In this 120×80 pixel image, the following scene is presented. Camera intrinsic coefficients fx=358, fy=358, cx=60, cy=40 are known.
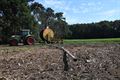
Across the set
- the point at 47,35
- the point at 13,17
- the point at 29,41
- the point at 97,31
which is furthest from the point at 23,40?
the point at 97,31

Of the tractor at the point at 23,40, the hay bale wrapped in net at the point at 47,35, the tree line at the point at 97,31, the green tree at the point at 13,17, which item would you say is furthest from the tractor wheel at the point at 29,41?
the tree line at the point at 97,31

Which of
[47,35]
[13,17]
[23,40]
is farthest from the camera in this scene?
[13,17]

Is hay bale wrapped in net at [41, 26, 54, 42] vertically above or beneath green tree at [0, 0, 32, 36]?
beneath

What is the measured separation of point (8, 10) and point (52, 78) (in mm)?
46932

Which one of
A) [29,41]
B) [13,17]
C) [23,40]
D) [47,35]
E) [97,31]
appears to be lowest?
[97,31]

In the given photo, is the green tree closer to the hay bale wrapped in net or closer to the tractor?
the hay bale wrapped in net

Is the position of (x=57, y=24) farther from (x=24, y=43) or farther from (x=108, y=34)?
(x=24, y=43)

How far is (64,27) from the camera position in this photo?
114250 mm


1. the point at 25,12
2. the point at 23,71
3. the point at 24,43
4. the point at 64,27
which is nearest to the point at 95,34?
the point at 64,27

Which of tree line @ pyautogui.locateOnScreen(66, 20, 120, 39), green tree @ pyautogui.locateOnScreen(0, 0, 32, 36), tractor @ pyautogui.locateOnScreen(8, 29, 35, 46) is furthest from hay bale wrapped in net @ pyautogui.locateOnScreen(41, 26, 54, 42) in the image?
tree line @ pyautogui.locateOnScreen(66, 20, 120, 39)

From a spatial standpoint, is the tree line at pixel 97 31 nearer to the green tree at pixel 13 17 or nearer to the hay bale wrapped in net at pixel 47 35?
the green tree at pixel 13 17

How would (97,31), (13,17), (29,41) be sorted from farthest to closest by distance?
(97,31) < (13,17) < (29,41)

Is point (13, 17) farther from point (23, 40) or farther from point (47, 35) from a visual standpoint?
point (23, 40)

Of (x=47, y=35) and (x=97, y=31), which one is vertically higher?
(x=47, y=35)
